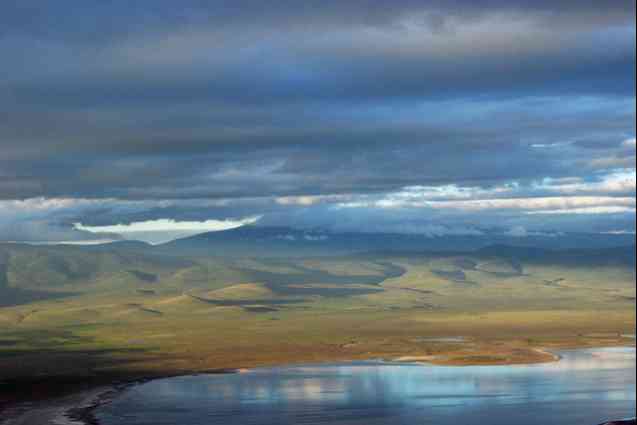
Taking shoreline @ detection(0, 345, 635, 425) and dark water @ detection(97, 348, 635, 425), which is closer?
dark water @ detection(97, 348, 635, 425)

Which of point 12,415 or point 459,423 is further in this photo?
point 12,415

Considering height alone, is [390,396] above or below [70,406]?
below

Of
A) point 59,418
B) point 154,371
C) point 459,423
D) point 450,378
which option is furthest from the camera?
point 154,371

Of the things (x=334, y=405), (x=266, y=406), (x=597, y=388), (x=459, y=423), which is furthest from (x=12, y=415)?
(x=597, y=388)

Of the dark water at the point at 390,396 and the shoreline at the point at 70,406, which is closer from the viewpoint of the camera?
the dark water at the point at 390,396

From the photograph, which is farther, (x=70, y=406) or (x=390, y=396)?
(x=390, y=396)

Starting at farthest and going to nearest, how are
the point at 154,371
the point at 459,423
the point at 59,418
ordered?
1. the point at 154,371
2. the point at 59,418
3. the point at 459,423

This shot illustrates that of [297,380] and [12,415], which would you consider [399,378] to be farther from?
[12,415]
